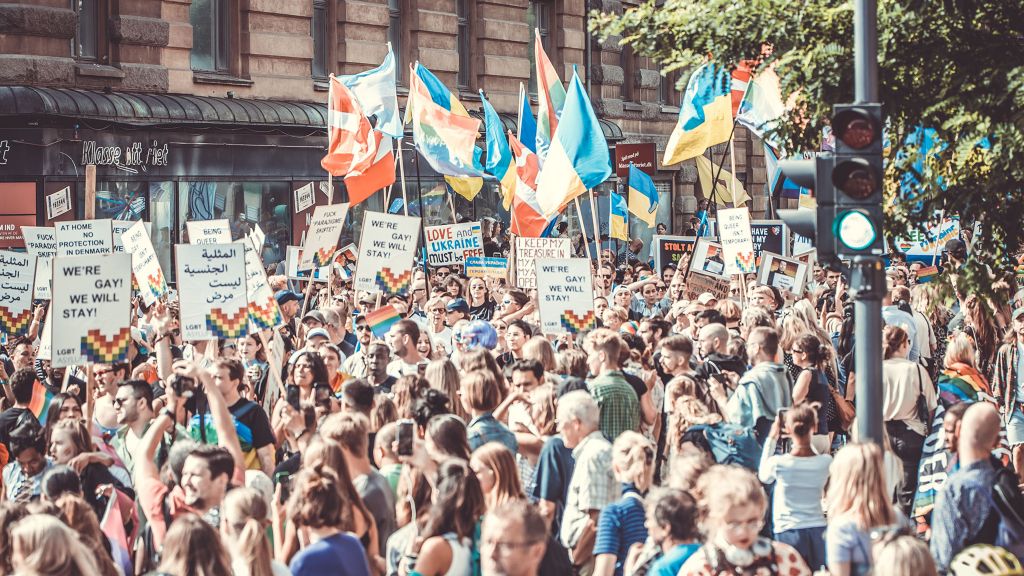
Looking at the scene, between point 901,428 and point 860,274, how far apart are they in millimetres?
3211

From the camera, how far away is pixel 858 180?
6.94m

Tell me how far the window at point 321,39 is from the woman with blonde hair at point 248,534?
20835 millimetres

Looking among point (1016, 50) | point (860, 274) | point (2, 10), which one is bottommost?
point (860, 274)

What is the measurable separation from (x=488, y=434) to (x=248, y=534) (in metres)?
2.31

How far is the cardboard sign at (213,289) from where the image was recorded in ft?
35.4

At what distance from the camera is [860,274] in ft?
23.0

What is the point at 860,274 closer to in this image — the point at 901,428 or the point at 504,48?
the point at 901,428

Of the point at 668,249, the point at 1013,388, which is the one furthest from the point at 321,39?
the point at 1013,388

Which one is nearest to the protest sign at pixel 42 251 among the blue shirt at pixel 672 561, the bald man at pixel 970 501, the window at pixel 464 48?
the bald man at pixel 970 501

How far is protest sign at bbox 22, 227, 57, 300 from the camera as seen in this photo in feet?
46.7

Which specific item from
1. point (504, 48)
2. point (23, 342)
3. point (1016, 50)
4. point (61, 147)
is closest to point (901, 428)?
point (1016, 50)

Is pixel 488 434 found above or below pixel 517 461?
above

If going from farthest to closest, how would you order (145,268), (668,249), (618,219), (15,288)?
(618,219) < (668,249) < (145,268) < (15,288)

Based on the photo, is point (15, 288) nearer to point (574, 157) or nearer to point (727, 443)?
point (574, 157)
